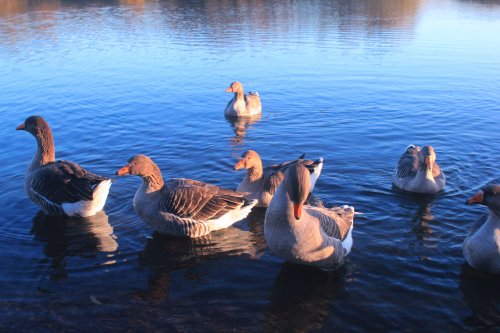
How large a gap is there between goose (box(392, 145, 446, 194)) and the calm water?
27cm

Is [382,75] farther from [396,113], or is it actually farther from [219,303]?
[219,303]

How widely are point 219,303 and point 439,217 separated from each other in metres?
5.06

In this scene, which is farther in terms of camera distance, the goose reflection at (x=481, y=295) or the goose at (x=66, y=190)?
the goose at (x=66, y=190)

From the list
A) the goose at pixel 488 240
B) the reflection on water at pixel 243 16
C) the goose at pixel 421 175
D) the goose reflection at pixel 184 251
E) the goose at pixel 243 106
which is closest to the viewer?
the goose at pixel 488 240

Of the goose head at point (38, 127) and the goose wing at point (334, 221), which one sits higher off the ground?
the goose head at point (38, 127)

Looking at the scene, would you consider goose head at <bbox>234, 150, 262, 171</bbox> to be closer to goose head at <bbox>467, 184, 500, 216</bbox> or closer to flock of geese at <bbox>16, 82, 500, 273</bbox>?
flock of geese at <bbox>16, 82, 500, 273</bbox>

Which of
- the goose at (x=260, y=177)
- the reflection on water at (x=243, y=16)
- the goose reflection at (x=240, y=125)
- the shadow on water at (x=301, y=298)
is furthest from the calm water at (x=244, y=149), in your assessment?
the reflection on water at (x=243, y=16)

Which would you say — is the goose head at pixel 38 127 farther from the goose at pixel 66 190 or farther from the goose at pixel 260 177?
the goose at pixel 260 177

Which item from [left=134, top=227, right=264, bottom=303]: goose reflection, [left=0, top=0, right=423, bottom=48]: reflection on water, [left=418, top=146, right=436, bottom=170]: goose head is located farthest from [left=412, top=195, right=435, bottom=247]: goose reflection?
[left=0, top=0, right=423, bottom=48]: reflection on water

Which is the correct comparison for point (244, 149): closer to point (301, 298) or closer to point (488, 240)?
point (301, 298)

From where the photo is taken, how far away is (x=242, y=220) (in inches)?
399

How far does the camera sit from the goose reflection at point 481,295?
6.79m

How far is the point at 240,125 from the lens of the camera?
1677cm

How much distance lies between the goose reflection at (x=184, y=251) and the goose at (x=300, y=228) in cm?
132
